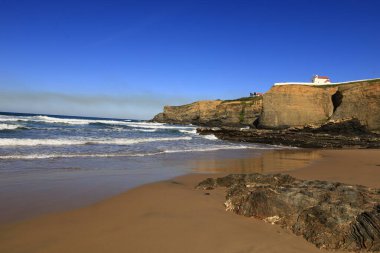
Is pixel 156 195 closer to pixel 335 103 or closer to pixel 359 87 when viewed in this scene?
pixel 359 87

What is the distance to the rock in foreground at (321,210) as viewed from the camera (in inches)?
171

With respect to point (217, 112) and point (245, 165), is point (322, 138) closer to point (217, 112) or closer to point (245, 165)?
point (245, 165)

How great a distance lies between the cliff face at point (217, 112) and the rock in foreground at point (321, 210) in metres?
65.5

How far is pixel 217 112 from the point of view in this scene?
77.6m

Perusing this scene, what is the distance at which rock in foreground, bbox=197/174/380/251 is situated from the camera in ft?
14.2

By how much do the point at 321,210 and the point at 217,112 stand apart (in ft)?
239

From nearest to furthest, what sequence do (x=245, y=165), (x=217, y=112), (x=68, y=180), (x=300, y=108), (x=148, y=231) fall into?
(x=148, y=231) → (x=68, y=180) → (x=245, y=165) → (x=300, y=108) → (x=217, y=112)

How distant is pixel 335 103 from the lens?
57.2 metres

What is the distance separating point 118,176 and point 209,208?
458 centimetres

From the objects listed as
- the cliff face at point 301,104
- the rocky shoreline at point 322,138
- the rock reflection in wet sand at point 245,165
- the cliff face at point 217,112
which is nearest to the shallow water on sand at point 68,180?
the rock reflection in wet sand at point 245,165

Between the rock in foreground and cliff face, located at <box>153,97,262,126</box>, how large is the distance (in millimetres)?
65494

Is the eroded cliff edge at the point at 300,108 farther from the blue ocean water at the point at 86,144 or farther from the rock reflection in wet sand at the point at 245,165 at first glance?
the rock reflection in wet sand at the point at 245,165

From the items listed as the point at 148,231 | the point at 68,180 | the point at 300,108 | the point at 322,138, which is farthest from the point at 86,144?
the point at 300,108

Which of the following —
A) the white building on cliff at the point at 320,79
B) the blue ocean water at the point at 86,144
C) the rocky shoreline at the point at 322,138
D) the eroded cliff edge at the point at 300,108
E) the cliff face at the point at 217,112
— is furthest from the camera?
the white building on cliff at the point at 320,79
